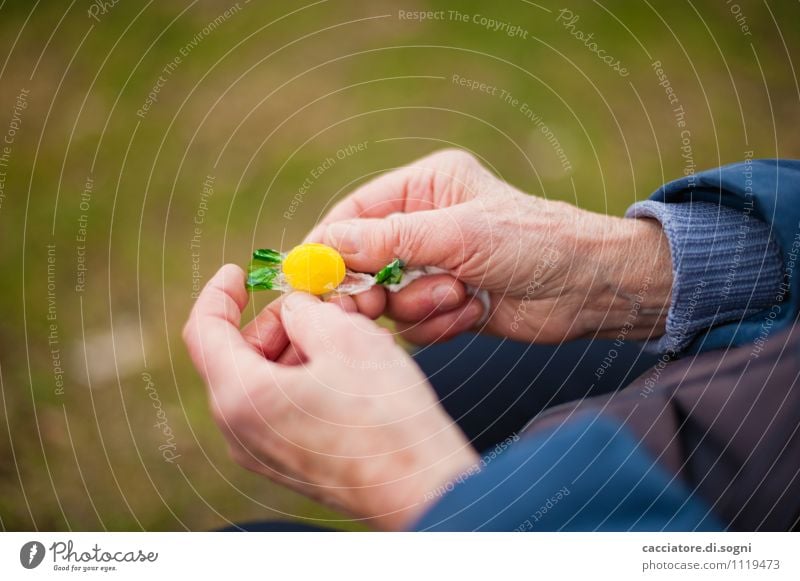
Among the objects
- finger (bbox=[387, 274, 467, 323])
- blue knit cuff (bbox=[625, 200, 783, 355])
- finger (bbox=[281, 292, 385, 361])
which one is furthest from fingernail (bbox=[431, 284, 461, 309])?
blue knit cuff (bbox=[625, 200, 783, 355])

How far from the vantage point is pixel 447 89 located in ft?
2.68

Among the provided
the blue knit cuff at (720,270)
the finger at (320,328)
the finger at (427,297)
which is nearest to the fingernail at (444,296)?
the finger at (427,297)

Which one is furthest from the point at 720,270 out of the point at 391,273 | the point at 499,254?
the point at 391,273

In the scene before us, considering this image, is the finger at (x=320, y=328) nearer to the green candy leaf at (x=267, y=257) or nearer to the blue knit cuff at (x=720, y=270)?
the green candy leaf at (x=267, y=257)

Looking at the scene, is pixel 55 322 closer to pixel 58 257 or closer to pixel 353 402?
pixel 58 257

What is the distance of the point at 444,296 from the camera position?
679mm

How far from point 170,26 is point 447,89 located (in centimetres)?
33

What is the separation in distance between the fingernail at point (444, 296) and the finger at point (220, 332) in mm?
197

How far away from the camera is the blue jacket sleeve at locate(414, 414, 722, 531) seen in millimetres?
430

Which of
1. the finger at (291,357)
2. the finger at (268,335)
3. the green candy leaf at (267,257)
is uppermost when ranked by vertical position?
the green candy leaf at (267,257)

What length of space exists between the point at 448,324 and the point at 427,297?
2.2 inches

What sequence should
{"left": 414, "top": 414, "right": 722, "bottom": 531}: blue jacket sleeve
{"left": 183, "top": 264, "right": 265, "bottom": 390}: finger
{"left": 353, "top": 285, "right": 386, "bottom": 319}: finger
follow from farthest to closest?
{"left": 353, "top": 285, "right": 386, "bottom": 319}: finger
{"left": 183, "top": 264, "right": 265, "bottom": 390}: finger
{"left": 414, "top": 414, "right": 722, "bottom": 531}: blue jacket sleeve

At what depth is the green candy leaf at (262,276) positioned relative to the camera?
613 mm

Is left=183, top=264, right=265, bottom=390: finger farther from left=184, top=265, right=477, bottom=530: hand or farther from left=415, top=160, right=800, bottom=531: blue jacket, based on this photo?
left=415, top=160, right=800, bottom=531: blue jacket
